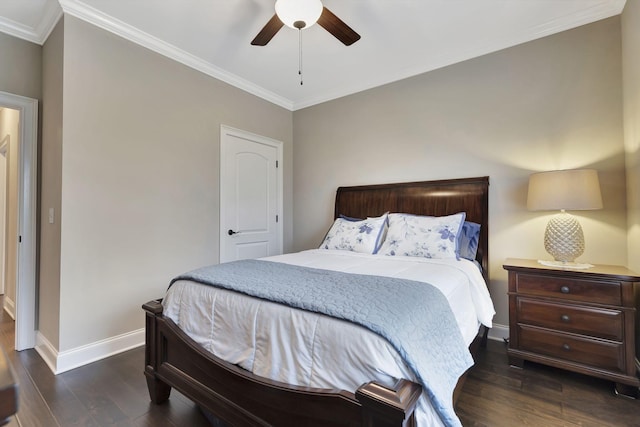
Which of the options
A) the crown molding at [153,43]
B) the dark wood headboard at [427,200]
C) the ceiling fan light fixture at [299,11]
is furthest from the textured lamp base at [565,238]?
the crown molding at [153,43]

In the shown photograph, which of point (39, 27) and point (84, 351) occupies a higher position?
point (39, 27)

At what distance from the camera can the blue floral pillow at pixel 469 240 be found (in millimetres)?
2604

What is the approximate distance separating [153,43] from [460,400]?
145 inches

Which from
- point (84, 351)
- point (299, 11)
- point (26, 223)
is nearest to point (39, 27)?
point (26, 223)

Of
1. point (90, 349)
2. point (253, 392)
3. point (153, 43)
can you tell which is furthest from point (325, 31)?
point (90, 349)

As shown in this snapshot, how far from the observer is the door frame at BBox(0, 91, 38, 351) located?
2.50 meters

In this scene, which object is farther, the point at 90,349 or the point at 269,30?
the point at 90,349

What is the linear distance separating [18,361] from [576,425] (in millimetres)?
3793

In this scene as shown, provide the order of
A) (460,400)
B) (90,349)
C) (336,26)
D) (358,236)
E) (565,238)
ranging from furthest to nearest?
(358,236) < (90,349) < (565,238) < (336,26) < (460,400)

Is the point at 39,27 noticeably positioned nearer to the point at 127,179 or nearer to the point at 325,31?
the point at 127,179

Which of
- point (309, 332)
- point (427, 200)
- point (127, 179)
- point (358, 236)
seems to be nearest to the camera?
point (309, 332)

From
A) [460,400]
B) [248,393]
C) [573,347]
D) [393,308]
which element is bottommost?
[460,400]

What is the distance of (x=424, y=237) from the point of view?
2547 mm

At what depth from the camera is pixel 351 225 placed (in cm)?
305
